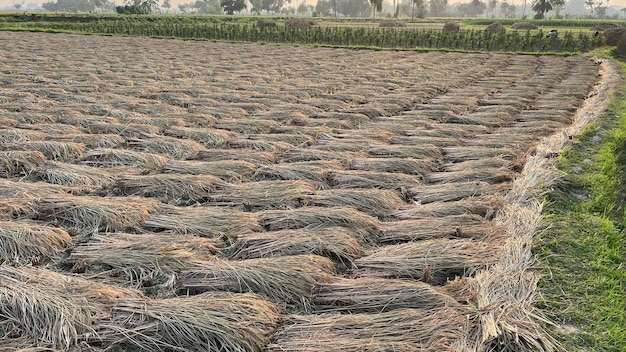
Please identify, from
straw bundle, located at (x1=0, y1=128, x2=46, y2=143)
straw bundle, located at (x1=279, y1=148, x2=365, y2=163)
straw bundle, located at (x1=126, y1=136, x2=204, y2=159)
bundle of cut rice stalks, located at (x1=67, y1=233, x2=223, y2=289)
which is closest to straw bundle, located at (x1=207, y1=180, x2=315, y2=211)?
bundle of cut rice stalks, located at (x1=67, y1=233, x2=223, y2=289)

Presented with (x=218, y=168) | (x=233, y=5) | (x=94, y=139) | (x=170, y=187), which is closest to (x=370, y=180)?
(x=218, y=168)

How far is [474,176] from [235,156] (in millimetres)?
2256

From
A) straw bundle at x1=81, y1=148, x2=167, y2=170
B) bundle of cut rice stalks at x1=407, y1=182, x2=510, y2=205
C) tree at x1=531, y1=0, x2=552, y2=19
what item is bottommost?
bundle of cut rice stalks at x1=407, y1=182, x2=510, y2=205

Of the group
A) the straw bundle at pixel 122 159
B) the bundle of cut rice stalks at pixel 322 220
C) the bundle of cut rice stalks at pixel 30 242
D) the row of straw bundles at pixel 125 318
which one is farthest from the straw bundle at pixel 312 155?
the row of straw bundles at pixel 125 318

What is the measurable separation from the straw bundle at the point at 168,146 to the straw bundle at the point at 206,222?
1.57 m

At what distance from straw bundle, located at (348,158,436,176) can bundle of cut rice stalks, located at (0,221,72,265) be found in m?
2.60

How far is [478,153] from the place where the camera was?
17.2ft

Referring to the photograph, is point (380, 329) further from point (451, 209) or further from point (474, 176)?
point (474, 176)

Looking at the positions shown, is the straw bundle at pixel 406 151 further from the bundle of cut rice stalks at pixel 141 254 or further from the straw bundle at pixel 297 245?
the bundle of cut rice stalks at pixel 141 254

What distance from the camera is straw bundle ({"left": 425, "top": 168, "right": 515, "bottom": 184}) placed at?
178 inches

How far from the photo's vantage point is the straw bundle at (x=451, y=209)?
3.75 meters

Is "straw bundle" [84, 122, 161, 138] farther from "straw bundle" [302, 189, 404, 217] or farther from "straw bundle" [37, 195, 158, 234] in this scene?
"straw bundle" [302, 189, 404, 217]

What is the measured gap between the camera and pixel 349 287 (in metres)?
2.74

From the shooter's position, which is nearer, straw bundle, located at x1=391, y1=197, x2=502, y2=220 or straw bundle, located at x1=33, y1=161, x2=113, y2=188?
straw bundle, located at x1=391, y1=197, x2=502, y2=220
